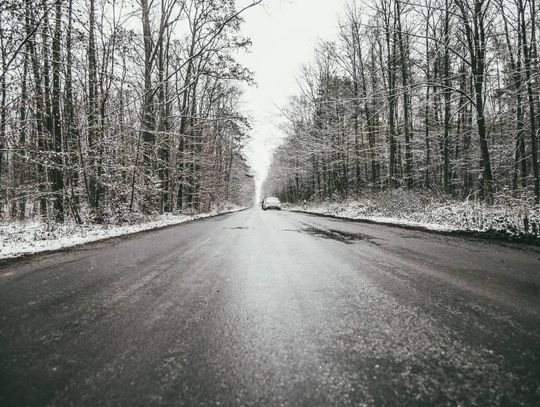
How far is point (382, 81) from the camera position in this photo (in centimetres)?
2014

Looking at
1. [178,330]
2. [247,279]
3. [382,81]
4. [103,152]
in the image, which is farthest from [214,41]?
[178,330]

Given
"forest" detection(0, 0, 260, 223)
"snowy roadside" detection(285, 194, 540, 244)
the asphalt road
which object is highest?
"forest" detection(0, 0, 260, 223)

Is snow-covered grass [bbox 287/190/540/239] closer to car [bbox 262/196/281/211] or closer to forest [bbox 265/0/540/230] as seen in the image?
forest [bbox 265/0/540/230]

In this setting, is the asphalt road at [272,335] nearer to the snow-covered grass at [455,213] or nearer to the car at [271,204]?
the snow-covered grass at [455,213]

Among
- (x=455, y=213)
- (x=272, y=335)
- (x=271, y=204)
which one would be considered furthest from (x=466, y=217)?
(x=271, y=204)

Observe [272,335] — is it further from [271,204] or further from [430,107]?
[271,204]

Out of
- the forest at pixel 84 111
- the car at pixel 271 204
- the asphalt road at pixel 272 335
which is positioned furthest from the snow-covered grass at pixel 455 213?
the car at pixel 271 204

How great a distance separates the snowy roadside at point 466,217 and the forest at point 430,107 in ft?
2.94

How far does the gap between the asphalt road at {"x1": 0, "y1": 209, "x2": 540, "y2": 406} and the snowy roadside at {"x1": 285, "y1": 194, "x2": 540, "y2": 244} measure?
120 inches

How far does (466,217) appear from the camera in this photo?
28.7 ft

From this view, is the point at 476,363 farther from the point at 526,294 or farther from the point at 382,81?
the point at 382,81

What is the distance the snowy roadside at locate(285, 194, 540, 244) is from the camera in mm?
6383

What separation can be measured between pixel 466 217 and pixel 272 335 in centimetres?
892

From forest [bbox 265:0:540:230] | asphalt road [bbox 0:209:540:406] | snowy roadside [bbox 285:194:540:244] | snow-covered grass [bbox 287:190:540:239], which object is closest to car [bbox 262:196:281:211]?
forest [bbox 265:0:540:230]
